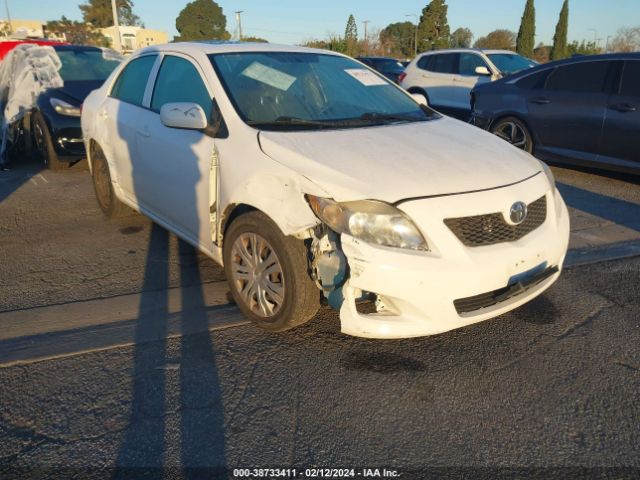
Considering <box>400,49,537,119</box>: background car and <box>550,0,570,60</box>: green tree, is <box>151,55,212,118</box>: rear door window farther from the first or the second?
<box>550,0,570,60</box>: green tree

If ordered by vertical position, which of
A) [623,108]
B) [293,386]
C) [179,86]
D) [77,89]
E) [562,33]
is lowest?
[293,386]

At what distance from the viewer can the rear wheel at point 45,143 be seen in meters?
7.08

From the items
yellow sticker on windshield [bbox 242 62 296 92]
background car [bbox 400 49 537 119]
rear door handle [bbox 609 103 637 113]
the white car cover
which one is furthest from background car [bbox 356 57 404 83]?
yellow sticker on windshield [bbox 242 62 296 92]

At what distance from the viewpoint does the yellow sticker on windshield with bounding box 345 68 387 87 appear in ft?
13.4

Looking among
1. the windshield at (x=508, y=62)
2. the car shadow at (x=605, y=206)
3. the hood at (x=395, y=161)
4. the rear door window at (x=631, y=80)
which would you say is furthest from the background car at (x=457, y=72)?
the hood at (x=395, y=161)

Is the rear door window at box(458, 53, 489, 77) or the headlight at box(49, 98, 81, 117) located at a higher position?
the rear door window at box(458, 53, 489, 77)

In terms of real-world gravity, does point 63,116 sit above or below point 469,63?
below

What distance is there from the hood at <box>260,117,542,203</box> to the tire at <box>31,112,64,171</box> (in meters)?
5.21

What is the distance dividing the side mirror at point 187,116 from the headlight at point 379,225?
3.89ft

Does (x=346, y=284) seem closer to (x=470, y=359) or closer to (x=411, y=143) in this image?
(x=470, y=359)

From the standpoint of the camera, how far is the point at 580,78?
6672 mm

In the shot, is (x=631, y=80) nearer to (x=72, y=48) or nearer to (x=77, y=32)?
(x=72, y=48)

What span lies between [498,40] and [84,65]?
166 feet

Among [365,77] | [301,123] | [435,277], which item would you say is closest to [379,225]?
[435,277]
